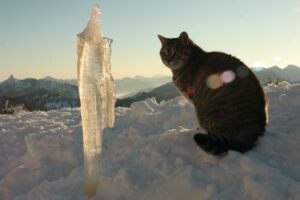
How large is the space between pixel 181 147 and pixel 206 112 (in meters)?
0.81

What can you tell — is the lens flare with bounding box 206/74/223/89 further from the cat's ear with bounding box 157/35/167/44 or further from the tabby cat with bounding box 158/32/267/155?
the cat's ear with bounding box 157/35/167/44

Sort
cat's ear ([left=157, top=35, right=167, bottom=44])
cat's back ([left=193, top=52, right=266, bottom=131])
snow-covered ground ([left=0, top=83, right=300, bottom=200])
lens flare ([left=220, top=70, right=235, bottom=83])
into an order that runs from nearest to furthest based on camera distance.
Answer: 1. snow-covered ground ([left=0, top=83, right=300, bottom=200])
2. cat's back ([left=193, top=52, right=266, bottom=131])
3. lens flare ([left=220, top=70, right=235, bottom=83])
4. cat's ear ([left=157, top=35, right=167, bottom=44])

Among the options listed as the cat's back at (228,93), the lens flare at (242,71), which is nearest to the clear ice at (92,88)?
the cat's back at (228,93)

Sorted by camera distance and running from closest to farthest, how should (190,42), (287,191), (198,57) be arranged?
(287,191)
(198,57)
(190,42)

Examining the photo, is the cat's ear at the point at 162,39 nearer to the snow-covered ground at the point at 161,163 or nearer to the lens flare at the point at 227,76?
the snow-covered ground at the point at 161,163

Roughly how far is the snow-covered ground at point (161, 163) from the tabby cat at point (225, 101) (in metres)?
0.23

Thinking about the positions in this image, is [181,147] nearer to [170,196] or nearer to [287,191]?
[170,196]

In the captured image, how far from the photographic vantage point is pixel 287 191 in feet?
A: 15.8

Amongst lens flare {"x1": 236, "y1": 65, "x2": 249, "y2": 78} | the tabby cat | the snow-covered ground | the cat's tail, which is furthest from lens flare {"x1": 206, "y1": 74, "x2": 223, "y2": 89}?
the cat's tail

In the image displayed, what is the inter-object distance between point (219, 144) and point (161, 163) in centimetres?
84

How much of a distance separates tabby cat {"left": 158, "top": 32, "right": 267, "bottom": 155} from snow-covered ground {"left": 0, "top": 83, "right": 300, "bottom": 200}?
0.75 ft

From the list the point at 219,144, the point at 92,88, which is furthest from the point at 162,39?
the point at 219,144

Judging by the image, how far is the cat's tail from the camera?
557cm

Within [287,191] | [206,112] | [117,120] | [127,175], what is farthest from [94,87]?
[117,120]
